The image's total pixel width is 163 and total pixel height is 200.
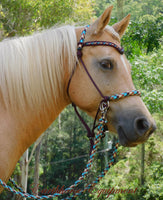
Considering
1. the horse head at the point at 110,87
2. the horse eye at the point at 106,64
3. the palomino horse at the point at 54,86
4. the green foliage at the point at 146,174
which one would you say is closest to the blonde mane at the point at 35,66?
the palomino horse at the point at 54,86

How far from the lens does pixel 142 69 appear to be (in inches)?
254

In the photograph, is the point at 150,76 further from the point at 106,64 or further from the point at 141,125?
the point at 141,125

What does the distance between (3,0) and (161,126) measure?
7.82 meters

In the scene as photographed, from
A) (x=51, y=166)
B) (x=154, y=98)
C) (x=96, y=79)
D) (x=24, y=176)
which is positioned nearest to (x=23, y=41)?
(x=96, y=79)

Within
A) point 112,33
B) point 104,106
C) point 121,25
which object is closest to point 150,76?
point 121,25

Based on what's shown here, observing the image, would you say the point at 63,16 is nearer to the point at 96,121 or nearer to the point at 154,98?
the point at 154,98

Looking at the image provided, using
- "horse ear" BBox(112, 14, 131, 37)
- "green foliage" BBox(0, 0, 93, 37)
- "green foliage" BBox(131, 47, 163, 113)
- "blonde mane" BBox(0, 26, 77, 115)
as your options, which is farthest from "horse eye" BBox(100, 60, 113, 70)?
"green foliage" BBox(0, 0, 93, 37)

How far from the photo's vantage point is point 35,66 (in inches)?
79.3

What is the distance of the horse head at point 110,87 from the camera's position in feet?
6.34

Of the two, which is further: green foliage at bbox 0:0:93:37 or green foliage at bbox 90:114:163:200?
green foliage at bbox 0:0:93:37

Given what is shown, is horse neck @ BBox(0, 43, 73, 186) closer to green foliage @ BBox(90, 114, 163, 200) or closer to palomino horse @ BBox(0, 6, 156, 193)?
palomino horse @ BBox(0, 6, 156, 193)

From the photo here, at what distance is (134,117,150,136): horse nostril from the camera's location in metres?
1.88

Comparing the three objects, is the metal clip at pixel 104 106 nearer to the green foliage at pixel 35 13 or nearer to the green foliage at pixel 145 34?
the green foliage at pixel 145 34

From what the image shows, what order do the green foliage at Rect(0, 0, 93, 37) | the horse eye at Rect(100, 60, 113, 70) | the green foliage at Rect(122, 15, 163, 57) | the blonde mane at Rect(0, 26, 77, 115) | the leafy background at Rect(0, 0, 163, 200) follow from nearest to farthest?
1. the blonde mane at Rect(0, 26, 77, 115)
2. the horse eye at Rect(100, 60, 113, 70)
3. the green foliage at Rect(122, 15, 163, 57)
4. the leafy background at Rect(0, 0, 163, 200)
5. the green foliage at Rect(0, 0, 93, 37)
